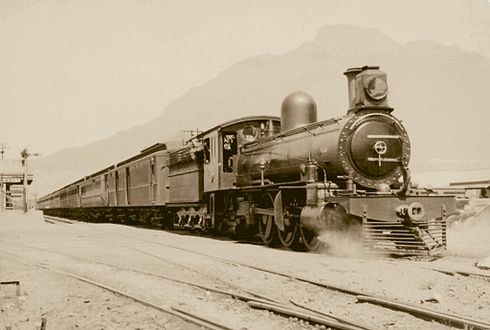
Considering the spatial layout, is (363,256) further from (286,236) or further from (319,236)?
(286,236)

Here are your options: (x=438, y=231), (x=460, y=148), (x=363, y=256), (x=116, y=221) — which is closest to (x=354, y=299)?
(x=363, y=256)

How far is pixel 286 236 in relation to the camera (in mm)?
13367

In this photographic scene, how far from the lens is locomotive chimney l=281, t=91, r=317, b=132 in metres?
14.1

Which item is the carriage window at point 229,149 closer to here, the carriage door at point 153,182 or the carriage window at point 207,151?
the carriage window at point 207,151

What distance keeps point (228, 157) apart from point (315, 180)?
491 cm

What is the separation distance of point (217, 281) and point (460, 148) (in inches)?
3926

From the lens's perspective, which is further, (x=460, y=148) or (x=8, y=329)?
(x=460, y=148)

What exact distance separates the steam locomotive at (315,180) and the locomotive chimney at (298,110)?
24mm

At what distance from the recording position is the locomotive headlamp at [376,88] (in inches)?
455

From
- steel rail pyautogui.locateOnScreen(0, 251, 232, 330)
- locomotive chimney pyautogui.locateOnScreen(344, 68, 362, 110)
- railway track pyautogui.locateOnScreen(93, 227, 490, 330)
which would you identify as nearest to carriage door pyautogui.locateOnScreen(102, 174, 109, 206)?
locomotive chimney pyautogui.locateOnScreen(344, 68, 362, 110)

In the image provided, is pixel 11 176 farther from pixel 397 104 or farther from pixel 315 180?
pixel 397 104

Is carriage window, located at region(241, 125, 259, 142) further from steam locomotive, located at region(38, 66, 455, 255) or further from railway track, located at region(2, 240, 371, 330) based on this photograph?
railway track, located at region(2, 240, 371, 330)

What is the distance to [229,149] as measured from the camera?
16375 millimetres

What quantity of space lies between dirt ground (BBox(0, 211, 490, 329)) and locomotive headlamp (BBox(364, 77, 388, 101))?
3.16 metres
